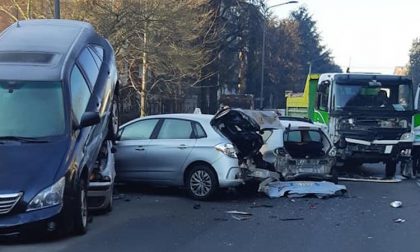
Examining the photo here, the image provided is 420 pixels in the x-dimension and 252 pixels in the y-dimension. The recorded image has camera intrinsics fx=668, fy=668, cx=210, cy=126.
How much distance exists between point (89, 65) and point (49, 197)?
3233mm

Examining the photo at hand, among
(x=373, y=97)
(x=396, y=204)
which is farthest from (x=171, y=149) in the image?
(x=373, y=97)

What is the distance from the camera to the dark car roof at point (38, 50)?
8.88 m

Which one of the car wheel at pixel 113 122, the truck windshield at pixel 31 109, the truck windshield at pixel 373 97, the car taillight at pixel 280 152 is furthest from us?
the truck windshield at pixel 373 97

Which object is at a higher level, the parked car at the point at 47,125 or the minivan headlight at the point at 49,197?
the parked car at the point at 47,125

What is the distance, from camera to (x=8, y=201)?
7.42 metres

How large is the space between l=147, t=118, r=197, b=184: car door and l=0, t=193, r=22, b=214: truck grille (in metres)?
5.03

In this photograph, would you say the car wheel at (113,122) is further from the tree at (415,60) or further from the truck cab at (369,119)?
the tree at (415,60)

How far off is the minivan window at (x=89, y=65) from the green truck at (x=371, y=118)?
769 centimetres

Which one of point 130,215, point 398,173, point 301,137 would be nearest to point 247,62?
point 398,173

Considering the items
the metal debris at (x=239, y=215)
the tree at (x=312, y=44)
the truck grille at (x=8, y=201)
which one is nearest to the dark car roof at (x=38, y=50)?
the truck grille at (x=8, y=201)

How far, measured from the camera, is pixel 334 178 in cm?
1398

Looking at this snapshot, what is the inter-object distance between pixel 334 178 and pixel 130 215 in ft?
17.4

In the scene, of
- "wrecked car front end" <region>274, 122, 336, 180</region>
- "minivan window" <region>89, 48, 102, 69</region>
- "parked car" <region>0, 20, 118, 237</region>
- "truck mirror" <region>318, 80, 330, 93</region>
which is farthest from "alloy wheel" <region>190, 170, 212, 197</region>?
"truck mirror" <region>318, 80, 330, 93</region>

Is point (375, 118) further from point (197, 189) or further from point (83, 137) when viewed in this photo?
point (83, 137)
